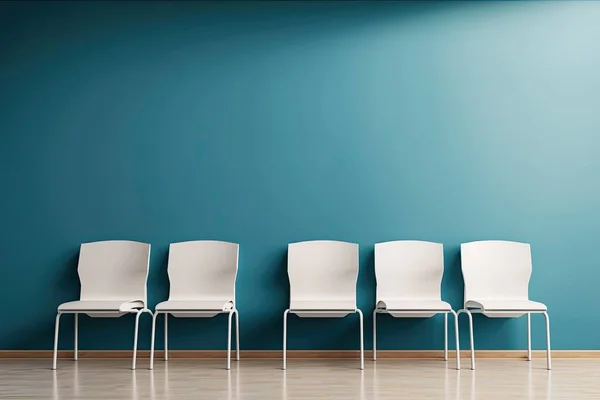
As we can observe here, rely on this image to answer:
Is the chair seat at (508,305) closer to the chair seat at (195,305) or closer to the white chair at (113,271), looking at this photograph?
the chair seat at (195,305)

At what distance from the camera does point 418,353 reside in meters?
5.15

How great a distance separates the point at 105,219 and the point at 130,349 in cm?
100

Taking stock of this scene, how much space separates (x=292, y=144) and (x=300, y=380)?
186cm

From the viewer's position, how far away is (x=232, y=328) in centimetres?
520

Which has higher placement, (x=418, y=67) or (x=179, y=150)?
(x=418, y=67)

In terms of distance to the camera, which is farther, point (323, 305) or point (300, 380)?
point (323, 305)

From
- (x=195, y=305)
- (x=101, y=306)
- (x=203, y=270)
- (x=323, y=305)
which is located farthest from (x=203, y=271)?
(x=323, y=305)

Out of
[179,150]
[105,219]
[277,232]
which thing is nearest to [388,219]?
[277,232]

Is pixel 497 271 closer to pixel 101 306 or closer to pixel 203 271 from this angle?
pixel 203 271

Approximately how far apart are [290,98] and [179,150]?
94cm

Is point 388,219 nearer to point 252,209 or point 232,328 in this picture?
point 252,209

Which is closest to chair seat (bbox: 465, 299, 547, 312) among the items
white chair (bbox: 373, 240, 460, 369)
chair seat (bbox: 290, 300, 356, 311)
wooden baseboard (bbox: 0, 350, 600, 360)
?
white chair (bbox: 373, 240, 460, 369)

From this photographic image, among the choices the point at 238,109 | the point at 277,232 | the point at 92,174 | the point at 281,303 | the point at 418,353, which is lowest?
the point at 418,353

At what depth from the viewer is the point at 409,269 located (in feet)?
16.8
